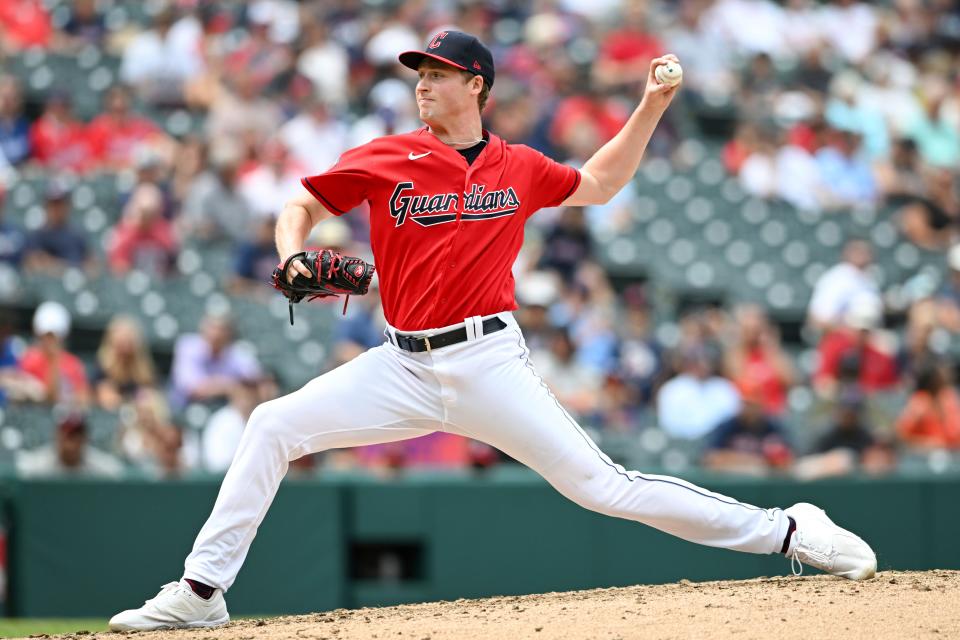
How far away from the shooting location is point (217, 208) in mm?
10695

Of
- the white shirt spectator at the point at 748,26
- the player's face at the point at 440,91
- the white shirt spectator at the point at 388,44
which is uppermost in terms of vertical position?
the white shirt spectator at the point at 748,26

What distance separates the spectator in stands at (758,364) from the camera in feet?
31.6

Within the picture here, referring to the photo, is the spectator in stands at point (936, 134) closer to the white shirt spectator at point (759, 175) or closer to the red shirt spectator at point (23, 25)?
the white shirt spectator at point (759, 175)

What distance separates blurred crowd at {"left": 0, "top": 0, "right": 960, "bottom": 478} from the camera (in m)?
8.83

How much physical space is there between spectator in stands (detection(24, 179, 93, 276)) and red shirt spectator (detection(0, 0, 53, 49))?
3.08 m

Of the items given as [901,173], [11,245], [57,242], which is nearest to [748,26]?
[901,173]

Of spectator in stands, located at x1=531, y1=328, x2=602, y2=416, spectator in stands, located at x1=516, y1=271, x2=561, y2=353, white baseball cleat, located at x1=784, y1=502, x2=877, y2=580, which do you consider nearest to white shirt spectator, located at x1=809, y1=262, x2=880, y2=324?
spectator in stands, located at x1=516, y1=271, x2=561, y2=353

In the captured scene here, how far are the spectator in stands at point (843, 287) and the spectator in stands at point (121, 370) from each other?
5184 millimetres

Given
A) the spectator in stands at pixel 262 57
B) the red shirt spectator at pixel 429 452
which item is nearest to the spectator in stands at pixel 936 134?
the spectator in stands at pixel 262 57

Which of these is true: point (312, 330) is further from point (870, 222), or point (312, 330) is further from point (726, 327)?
point (870, 222)

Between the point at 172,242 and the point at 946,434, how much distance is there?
5551 mm

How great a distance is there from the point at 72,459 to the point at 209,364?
4.35ft

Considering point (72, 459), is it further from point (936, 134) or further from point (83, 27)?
point (936, 134)

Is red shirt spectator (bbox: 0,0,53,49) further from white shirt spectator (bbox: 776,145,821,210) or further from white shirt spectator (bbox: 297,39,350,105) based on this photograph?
white shirt spectator (bbox: 776,145,821,210)
